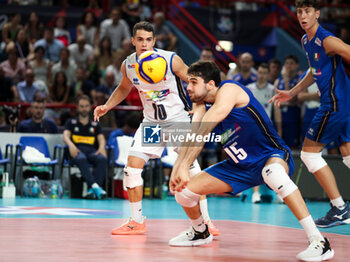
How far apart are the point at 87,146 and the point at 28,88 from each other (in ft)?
8.39

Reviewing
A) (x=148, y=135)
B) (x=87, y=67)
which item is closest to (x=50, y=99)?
(x=87, y=67)

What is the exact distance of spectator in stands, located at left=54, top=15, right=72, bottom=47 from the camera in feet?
51.8

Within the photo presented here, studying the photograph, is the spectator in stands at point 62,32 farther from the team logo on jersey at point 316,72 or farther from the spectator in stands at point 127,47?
the team logo on jersey at point 316,72

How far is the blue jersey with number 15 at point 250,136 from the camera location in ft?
Answer: 16.6

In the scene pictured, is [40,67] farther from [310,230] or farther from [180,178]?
[310,230]

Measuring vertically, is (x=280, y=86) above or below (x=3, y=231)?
above

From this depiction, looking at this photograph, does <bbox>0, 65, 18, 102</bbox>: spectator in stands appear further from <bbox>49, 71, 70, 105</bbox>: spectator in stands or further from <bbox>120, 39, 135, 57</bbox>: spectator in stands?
<bbox>120, 39, 135, 57</bbox>: spectator in stands

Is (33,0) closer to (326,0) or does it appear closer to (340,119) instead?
(326,0)

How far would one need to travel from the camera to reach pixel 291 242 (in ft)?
18.6

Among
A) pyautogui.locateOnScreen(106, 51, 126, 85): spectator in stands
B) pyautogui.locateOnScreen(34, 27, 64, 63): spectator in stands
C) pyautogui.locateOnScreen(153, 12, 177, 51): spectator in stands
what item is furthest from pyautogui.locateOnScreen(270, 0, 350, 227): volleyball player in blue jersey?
pyautogui.locateOnScreen(34, 27, 64, 63): spectator in stands

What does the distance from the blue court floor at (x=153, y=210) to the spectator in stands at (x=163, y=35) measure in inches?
224

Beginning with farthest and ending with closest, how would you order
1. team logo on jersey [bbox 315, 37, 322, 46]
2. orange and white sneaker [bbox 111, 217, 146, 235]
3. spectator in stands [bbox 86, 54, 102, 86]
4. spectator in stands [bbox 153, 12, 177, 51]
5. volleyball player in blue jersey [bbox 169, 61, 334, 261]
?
1. spectator in stands [bbox 153, 12, 177, 51]
2. spectator in stands [bbox 86, 54, 102, 86]
3. team logo on jersey [bbox 315, 37, 322, 46]
4. orange and white sneaker [bbox 111, 217, 146, 235]
5. volleyball player in blue jersey [bbox 169, 61, 334, 261]

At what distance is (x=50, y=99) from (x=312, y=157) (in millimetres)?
8071

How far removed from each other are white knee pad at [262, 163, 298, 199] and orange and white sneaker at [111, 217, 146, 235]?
174 centimetres
